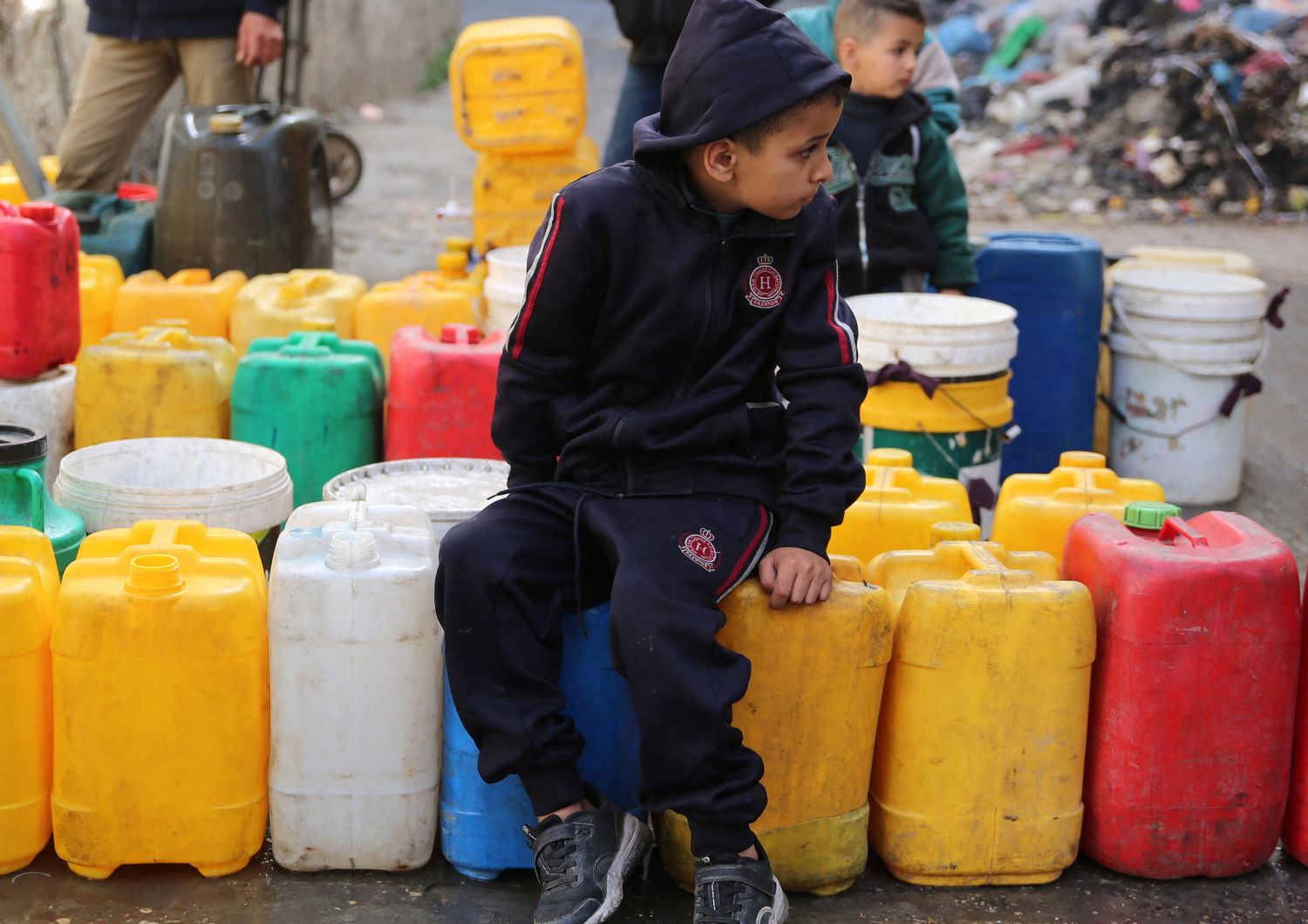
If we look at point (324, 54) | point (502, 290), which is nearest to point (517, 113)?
point (502, 290)

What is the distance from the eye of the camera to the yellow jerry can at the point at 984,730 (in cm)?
248

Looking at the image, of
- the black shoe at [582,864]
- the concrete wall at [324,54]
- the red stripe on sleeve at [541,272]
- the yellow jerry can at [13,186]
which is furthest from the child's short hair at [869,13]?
the concrete wall at [324,54]

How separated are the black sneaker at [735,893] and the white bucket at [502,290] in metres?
2.33

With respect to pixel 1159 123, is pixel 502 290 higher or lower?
lower

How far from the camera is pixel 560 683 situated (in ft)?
8.24

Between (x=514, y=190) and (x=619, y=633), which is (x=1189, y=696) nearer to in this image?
(x=619, y=633)

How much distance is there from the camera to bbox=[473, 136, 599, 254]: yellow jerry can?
560 cm

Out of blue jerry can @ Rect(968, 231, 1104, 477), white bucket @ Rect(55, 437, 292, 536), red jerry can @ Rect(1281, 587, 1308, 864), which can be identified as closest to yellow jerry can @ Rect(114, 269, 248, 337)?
white bucket @ Rect(55, 437, 292, 536)

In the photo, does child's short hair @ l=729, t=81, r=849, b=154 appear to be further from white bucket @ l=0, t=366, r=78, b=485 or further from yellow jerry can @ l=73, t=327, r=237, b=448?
white bucket @ l=0, t=366, r=78, b=485

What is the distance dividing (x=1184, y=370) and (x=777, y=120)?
104 inches

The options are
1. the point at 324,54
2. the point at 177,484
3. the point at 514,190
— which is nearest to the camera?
the point at 177,484

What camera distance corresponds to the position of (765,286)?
258 centimetres

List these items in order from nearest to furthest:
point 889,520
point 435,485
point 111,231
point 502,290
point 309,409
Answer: point 889,520 → point 435,485 → point 309,409 → point 502,290 → point 111,231

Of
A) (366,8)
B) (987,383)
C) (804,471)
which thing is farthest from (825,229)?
(366,8)
